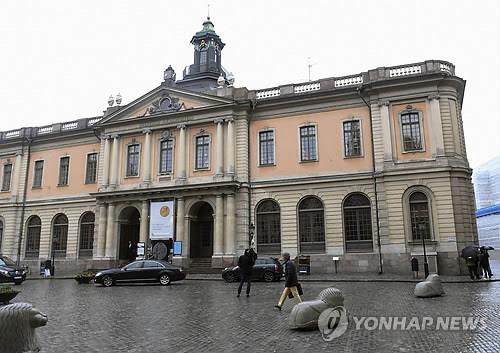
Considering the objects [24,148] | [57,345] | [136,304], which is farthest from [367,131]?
[24,148]

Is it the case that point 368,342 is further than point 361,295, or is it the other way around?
point 361,295

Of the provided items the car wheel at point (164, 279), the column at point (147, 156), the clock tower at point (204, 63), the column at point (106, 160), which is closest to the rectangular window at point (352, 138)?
the clock tower at point (204, 63)

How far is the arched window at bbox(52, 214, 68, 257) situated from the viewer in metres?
35.6

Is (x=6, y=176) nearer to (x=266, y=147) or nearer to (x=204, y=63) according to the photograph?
(x=204, y=63)

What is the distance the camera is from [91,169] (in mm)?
35938

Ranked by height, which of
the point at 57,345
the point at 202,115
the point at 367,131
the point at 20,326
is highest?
the point at 202,115

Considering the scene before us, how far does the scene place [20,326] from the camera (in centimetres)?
592

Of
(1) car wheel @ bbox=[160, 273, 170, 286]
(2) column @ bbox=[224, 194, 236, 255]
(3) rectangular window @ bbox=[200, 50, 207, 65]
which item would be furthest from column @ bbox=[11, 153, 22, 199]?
(1) car wheel @ bbox=[160, 273, 170, 286]

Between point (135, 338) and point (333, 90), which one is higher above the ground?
point (333, 90)

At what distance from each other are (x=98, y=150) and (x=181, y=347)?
30779mm

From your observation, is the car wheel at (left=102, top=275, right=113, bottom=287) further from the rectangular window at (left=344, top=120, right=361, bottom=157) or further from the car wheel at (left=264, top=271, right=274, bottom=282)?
the rectangular window at (left=344, top=120, right=361, bottom=157)

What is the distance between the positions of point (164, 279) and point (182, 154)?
1186 centimetres

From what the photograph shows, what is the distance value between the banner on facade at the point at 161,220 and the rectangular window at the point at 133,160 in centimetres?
380

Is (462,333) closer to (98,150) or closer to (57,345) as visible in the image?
(57,345)
